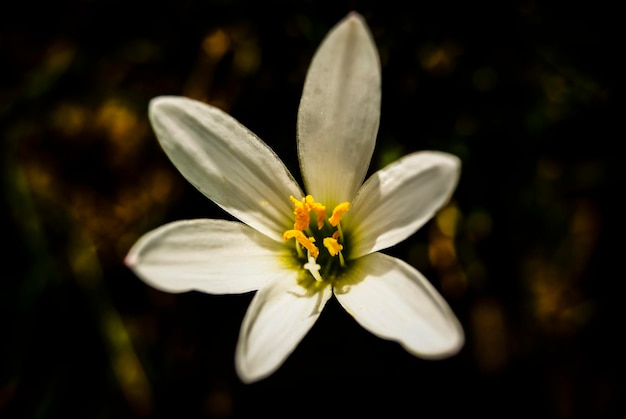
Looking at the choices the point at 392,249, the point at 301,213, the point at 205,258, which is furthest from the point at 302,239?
the point at 392,249

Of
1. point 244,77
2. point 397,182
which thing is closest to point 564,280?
point 397,182

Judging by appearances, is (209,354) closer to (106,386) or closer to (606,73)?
(106,386)

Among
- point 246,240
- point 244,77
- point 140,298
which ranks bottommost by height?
point 140,298

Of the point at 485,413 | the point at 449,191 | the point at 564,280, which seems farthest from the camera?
the point at 564,280

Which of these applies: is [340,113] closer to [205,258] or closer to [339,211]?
[339,211]

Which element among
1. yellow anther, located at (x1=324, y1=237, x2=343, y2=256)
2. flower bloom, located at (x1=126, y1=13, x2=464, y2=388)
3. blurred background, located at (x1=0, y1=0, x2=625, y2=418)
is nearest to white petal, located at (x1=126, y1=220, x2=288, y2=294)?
flower bloom, located at (x1=126, y1=13, x2=464, y2=388)

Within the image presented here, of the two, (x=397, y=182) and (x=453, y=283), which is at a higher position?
(x=397, y=182)
